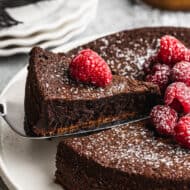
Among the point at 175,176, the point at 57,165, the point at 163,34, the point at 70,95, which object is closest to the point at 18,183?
the point at 57,165

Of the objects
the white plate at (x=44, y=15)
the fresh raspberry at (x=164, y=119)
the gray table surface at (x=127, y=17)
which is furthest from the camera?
the gray table surface at (x=127, y=17)

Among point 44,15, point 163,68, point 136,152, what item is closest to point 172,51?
point 163,68

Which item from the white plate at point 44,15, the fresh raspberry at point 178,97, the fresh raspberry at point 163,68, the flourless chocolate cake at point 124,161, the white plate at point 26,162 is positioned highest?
the white plate at point 44,15

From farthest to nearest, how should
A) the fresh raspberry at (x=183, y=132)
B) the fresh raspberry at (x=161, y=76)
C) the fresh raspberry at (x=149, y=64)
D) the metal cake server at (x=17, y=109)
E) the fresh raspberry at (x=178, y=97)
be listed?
the fresh raspberry at (x=149, y=64)
the fresh raspberry at (x=161, y=76)
the metal cake server at (x=17, y=109)
the fresh raspberry at (x=178, y=97)
the fresh raspberry at (x=183, y=132)

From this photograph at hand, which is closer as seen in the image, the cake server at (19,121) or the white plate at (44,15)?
the cake server at (19,121)

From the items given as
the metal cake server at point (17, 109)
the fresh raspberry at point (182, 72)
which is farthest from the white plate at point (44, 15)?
the fresh raspberry at point (182, 72)

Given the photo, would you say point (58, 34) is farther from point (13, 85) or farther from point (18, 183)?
point (18, 183)

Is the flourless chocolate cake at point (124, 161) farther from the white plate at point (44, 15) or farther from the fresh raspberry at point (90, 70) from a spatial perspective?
the white plate at point (44, 15)

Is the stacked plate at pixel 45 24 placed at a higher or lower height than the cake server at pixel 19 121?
higher
